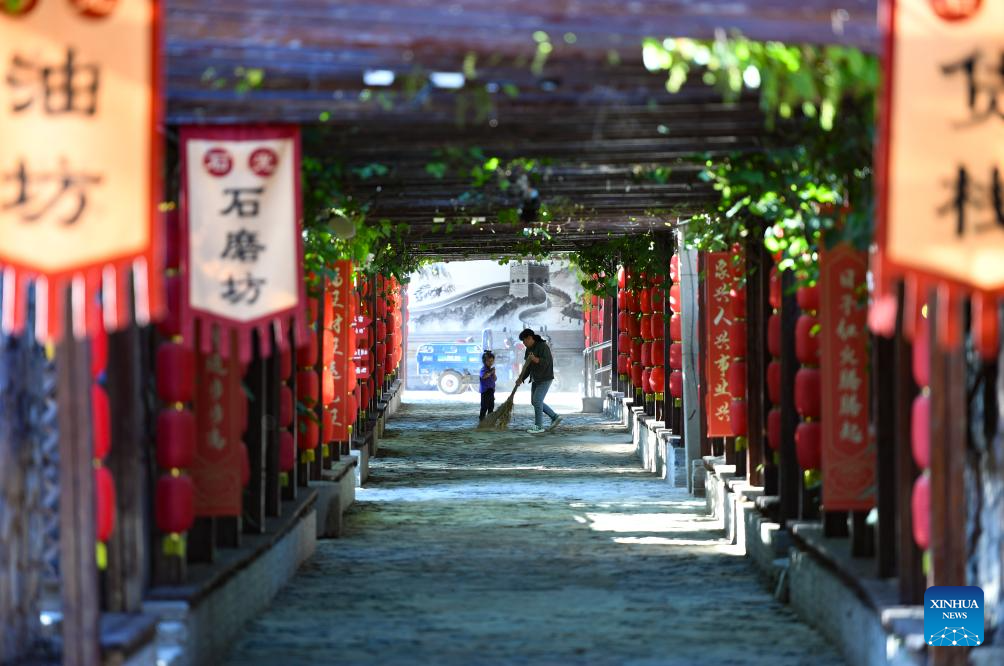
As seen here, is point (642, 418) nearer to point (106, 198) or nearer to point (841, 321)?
point (841, 321)

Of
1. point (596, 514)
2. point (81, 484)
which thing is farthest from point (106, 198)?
point (596, 514)

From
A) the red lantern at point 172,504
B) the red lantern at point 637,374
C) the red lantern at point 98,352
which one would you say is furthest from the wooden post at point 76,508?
the red lantern at point 637,374

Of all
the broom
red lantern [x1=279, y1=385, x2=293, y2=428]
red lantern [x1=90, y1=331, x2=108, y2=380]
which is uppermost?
red lantern [x1=90, y1=331, x2=108, y2=380]

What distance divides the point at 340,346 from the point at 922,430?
882 centimetres

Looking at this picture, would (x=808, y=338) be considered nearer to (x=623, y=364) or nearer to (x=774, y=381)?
(x=774, y=381)

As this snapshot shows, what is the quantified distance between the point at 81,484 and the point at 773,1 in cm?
317

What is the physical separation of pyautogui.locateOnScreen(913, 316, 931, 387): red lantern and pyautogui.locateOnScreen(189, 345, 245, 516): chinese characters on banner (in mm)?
4188

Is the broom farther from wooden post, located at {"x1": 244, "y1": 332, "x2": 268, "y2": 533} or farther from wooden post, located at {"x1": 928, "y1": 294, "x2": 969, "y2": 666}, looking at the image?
wooden post, located at {"x1": 928, "y1": 294, "x2": 969, "y2": 666}

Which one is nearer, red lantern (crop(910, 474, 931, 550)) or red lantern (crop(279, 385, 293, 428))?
red lantern (crop(910, 474, 931, 550))

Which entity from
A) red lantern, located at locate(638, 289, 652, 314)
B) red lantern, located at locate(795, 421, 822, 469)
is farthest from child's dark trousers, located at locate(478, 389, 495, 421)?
red lantern, located at locate(795, 421, 822, 469)

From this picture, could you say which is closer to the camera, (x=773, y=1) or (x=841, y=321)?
(x=773, y=1)

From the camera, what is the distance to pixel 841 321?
30.6 ft

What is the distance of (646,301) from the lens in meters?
21.3

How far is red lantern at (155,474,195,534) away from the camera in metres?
8.24
